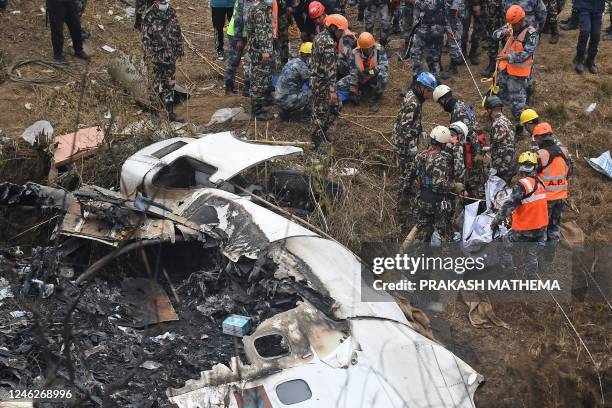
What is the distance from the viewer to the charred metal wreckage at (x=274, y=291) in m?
4.55

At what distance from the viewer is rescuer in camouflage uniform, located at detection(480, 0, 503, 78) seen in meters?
10.8

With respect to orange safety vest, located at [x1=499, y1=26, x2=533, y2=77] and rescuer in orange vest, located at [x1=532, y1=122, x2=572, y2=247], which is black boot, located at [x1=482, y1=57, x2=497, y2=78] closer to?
orange safety vest, located at [x1=499, y1=26, x2=533, y2=77]

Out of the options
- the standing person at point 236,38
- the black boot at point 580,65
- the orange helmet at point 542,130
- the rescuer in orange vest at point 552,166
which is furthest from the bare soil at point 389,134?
the orange helmet at point 542,130

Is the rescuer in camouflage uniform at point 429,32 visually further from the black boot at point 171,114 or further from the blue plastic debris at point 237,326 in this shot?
the blue plastic debris at point 237,326

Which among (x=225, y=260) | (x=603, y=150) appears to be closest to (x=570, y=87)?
(x=603, y=150)

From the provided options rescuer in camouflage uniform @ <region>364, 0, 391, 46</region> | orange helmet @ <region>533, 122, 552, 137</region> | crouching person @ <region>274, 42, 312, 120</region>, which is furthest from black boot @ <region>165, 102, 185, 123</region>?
orange helmet @ <region>533, 122, 552, 137</region>

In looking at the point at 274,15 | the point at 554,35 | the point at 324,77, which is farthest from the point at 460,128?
the point at 554,35

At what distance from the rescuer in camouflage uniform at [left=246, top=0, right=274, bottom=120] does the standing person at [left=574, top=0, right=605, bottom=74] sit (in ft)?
15.4

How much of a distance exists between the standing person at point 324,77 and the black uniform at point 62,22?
399cm

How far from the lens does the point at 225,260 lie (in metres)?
5.81

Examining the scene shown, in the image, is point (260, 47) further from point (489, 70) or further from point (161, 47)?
point (489, 70)

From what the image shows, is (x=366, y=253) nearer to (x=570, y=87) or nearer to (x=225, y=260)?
(x=225, y=260)

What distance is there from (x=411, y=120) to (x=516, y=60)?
2.15 meters

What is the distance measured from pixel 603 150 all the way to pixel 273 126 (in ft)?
14.4
